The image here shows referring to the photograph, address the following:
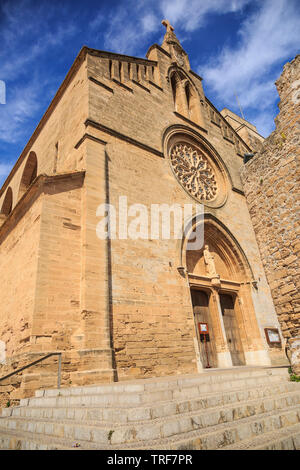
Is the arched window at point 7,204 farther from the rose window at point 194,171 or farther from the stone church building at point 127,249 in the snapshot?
the rose window at point 194,171

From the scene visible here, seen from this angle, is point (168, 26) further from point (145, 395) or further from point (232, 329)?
point (145, 395)

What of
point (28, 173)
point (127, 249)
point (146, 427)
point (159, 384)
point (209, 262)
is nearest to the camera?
point (146, 427)

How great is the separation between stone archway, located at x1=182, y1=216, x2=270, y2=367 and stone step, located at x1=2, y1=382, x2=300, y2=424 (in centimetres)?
557

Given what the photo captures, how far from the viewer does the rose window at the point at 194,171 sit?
39.8 feet

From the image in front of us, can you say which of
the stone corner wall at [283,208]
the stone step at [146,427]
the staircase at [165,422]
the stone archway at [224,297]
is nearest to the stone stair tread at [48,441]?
the staircase at [165,422]

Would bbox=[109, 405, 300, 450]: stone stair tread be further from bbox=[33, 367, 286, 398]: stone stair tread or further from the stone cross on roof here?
the stone cross on roof

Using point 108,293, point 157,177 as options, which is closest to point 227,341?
point 108,293

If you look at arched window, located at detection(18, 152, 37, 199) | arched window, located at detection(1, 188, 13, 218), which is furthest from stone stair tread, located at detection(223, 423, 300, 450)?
arched window, located at detection(1, 188, 13, 218)

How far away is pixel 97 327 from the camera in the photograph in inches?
260

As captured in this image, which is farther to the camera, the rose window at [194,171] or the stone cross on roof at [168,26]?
the stone cross on roof at [168,26]

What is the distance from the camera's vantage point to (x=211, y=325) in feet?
34.4

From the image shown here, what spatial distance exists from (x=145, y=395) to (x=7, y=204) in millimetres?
16399

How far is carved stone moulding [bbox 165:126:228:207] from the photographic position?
12.1 metres

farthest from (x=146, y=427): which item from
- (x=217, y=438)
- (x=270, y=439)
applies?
(x=270, y=439)
